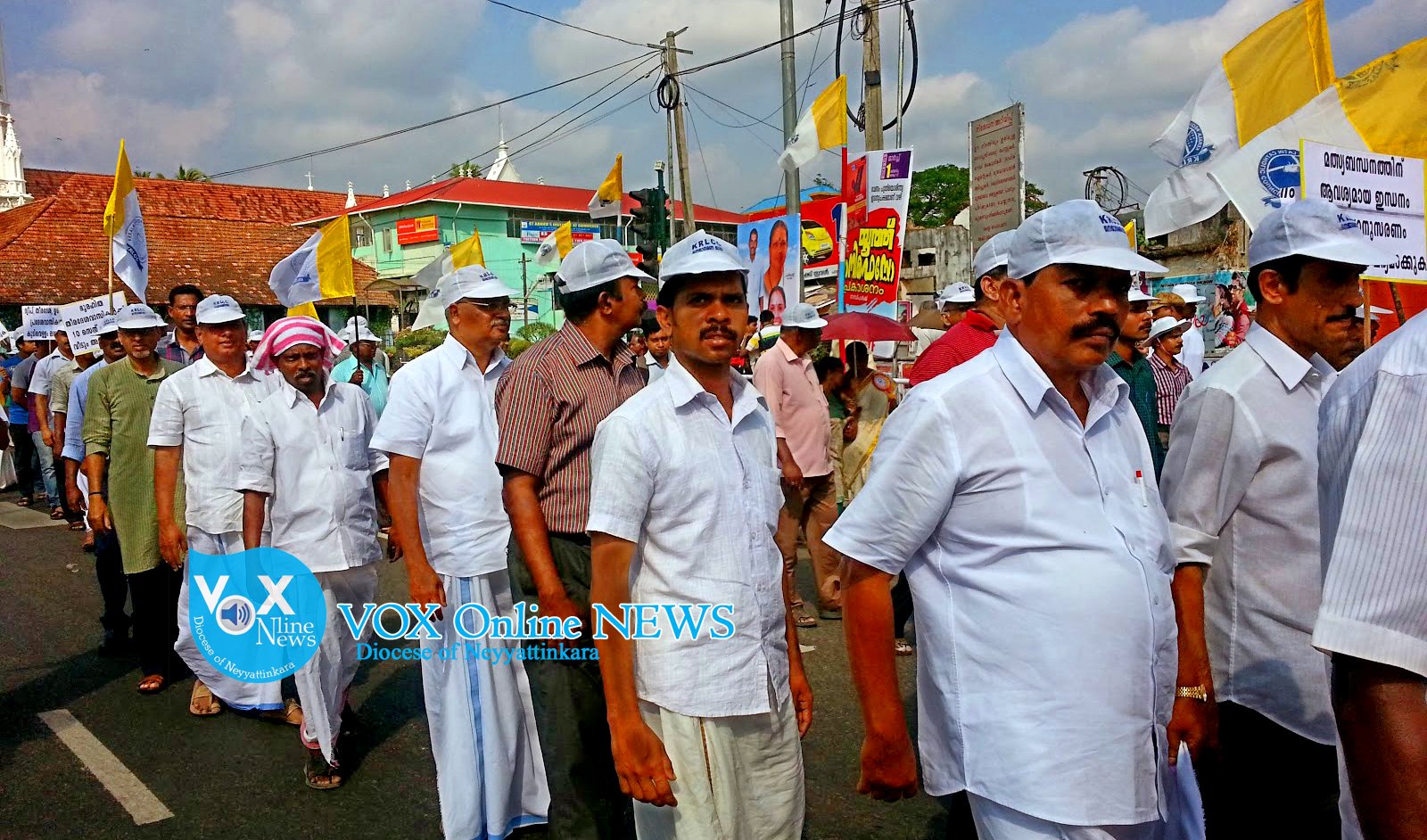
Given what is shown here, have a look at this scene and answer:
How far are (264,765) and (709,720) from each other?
3070 mm

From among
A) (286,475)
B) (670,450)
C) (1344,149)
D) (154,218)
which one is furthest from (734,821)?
(154,218)

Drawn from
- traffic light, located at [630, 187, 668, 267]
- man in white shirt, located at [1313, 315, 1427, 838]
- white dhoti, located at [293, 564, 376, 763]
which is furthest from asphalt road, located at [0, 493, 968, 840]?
traffic light, located at [630, 187, 668, 267]

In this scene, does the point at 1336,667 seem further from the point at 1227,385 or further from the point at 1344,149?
the point at 1344,149

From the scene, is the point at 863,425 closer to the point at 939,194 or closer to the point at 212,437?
the point at 212,437

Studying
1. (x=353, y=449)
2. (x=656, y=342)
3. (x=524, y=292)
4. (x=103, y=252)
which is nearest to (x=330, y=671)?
(x=353, y=449)

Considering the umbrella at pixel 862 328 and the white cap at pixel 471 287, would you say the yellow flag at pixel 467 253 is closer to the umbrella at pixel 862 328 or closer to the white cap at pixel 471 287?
the umbrella at pixel 862 328

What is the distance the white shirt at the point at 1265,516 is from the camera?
260 cm

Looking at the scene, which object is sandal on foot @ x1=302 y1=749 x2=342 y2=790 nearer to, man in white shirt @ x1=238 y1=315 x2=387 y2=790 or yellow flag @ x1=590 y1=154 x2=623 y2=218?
man in white shirt @ x1=238 y1=315 x2=387 y2=790

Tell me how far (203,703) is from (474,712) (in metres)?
2.36

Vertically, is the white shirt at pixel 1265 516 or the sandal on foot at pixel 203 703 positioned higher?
the white shirt at pixel 1265 516

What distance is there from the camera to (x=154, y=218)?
111 feet

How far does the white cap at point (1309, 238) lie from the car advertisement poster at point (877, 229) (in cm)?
688

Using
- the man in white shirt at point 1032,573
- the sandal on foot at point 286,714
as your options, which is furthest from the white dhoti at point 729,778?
the sandal on foot at point 286,714

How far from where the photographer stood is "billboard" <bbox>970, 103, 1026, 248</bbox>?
11.4 meters
